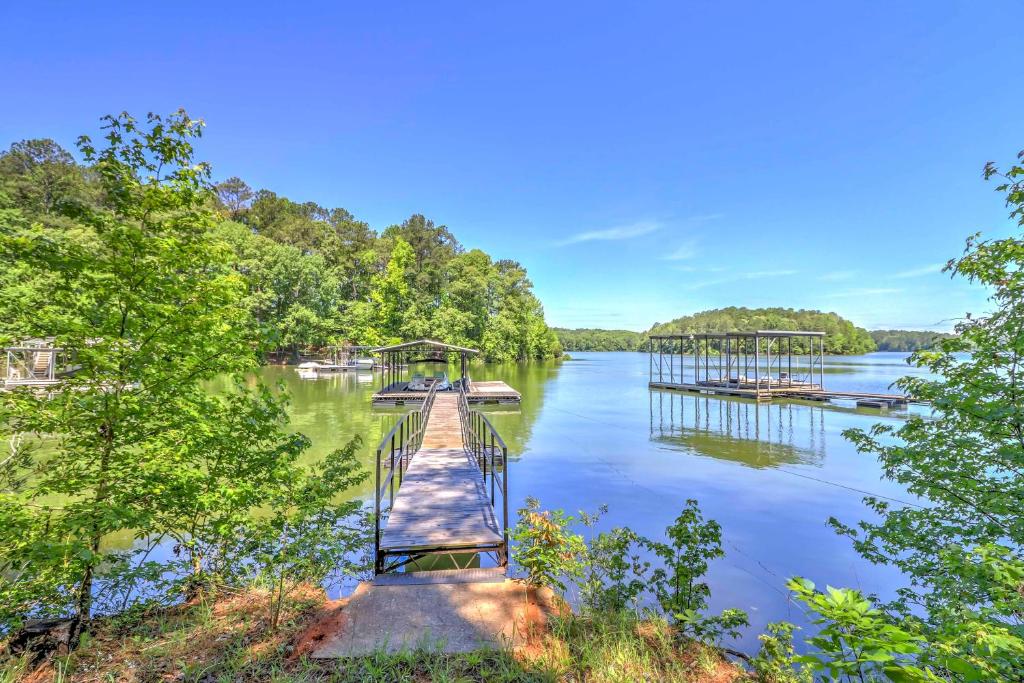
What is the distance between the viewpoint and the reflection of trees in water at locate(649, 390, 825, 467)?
42.6 ft

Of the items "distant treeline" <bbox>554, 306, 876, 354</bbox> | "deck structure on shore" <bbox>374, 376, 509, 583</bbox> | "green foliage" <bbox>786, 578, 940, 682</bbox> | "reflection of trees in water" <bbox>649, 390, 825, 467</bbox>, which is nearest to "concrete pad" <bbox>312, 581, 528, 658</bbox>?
"deck structure on shore" <bbox>374, 376, 509, 583</bbox>

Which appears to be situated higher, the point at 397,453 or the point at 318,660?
the point at 318,660

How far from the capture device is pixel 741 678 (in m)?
2.93

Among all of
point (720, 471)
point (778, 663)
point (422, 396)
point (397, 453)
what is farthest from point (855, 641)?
point (422, 396)

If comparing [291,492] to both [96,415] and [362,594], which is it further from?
[96,415]

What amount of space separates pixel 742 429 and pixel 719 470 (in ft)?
21.3

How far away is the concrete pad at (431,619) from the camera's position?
3.27 m

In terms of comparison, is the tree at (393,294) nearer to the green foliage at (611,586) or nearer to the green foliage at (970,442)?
the green foliage at (611,586)

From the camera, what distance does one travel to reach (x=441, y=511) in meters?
6.24

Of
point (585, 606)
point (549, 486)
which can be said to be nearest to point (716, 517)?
point (549, 486)

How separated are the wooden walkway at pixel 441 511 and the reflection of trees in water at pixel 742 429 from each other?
8200mm

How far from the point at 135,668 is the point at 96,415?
1.82 m

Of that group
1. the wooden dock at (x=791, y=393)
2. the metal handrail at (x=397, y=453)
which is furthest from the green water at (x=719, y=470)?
the wooden dock at (x=791, y=393)

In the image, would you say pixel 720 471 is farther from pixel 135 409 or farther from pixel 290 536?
pixel 135 409
